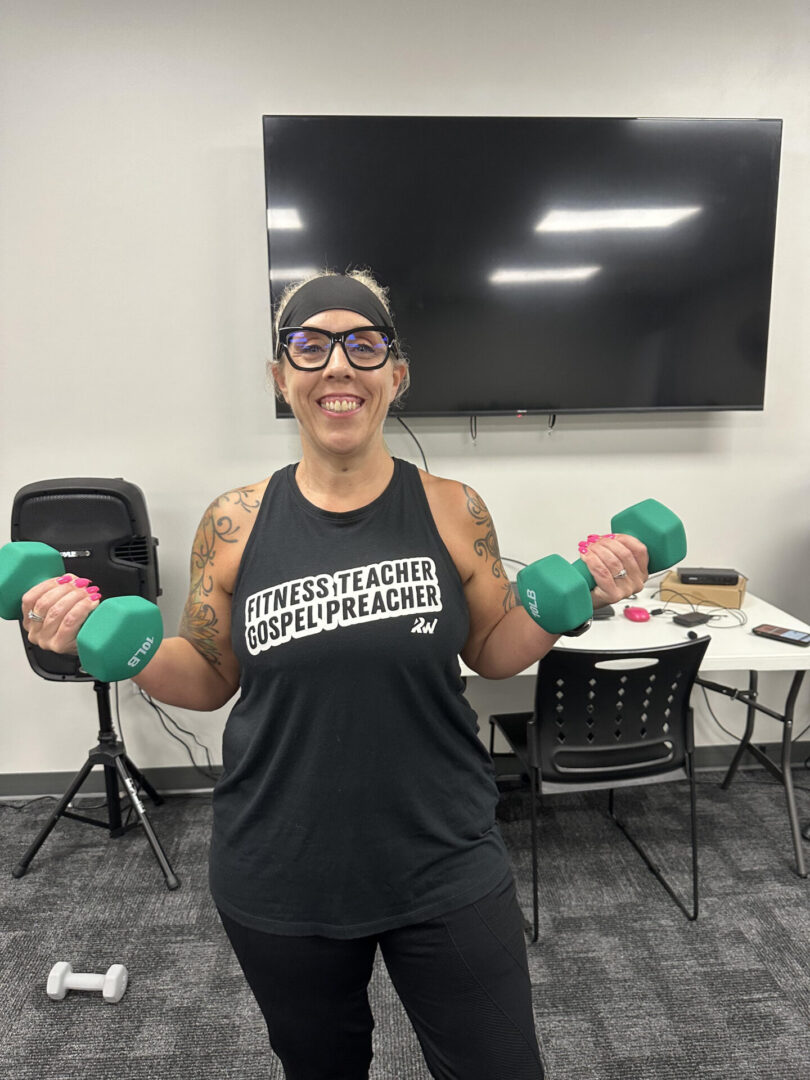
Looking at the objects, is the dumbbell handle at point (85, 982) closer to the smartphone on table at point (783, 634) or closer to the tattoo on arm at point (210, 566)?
the tattoo on arm at point (210, 566)

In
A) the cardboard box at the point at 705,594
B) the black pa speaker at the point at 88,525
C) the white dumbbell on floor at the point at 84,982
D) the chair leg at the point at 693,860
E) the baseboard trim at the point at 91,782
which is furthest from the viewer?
the baseboard trim at the point at 91,782

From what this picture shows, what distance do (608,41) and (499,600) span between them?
2222 millimetres

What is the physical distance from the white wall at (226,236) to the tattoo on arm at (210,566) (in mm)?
1417

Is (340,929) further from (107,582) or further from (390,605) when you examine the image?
(107,582)

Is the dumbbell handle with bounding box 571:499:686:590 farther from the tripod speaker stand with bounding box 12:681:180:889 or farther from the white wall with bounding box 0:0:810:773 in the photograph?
the tripod speaker stand with bounding box 12:681:180:889

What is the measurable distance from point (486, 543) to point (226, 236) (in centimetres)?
179

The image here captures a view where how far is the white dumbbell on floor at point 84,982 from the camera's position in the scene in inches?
66.9

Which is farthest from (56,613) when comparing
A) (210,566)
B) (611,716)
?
(611,716)

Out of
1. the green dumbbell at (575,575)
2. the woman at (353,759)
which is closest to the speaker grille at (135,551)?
the woman at (353,759)

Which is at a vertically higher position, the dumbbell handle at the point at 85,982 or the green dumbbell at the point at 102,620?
the green dumbbell at the point at 102,620

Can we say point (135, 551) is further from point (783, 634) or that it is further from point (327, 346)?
point (783, 634)

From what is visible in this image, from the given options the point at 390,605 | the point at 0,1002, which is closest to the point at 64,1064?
the point at 0,1002

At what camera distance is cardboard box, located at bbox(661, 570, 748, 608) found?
2.43 m

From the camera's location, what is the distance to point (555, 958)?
1839mm
